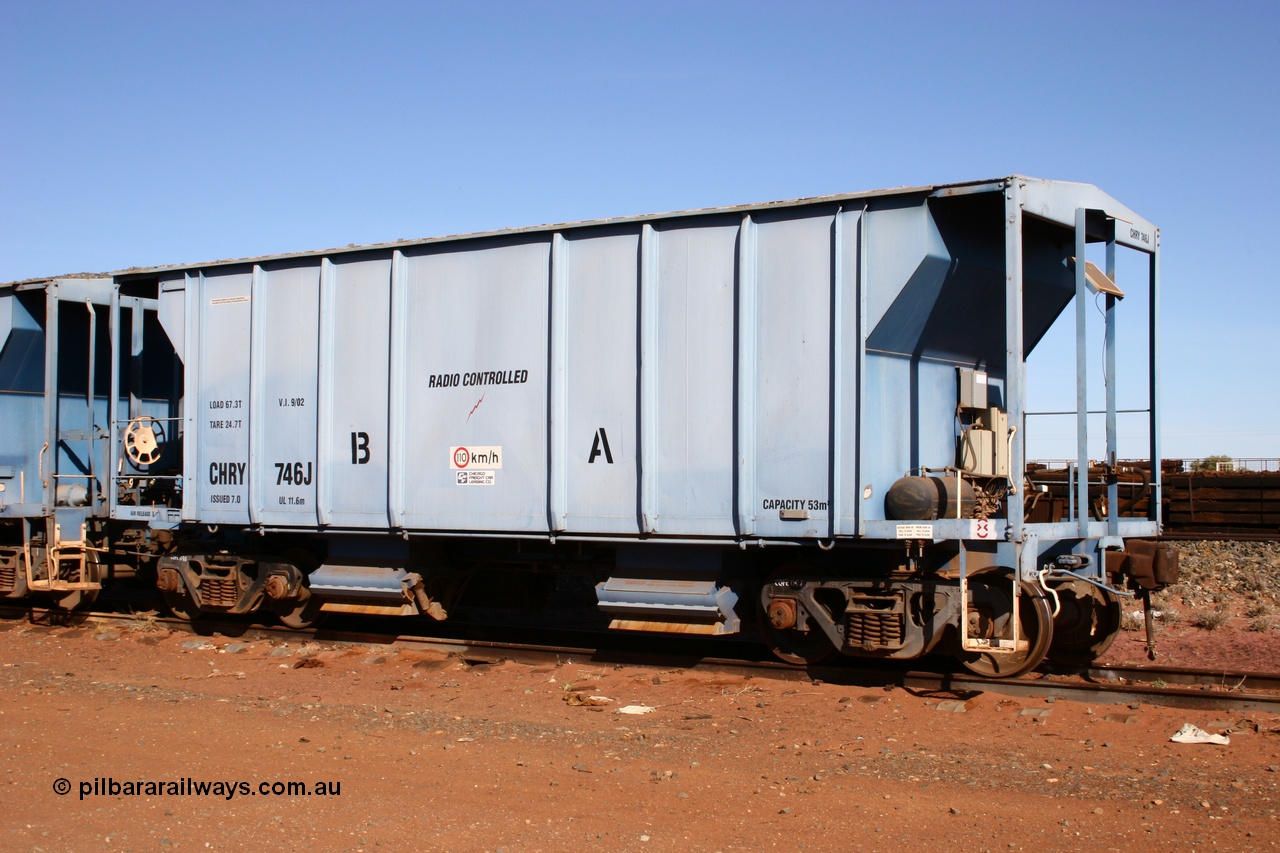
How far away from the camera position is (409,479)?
33.8 feet

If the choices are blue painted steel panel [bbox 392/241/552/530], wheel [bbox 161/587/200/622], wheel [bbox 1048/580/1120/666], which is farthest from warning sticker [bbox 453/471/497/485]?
wheel [bbox 1048/580/1120/666]

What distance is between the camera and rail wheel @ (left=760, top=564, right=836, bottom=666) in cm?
894

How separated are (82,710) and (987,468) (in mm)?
7248

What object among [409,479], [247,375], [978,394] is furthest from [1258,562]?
[247,375]

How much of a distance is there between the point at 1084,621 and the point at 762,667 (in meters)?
2.61

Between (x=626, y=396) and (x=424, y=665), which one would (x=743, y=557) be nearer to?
(x=626, y=396)

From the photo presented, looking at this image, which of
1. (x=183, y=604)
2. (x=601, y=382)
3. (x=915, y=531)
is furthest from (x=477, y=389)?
(x=183, y=604)

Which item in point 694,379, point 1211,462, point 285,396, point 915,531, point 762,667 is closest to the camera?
point 915,531

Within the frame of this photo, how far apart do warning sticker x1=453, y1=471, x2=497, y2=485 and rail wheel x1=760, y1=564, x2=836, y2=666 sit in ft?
8.63

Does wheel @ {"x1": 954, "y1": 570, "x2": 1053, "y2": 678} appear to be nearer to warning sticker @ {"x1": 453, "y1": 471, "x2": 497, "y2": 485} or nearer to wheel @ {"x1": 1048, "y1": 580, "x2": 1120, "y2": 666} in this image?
wheel @ {"x1": 1048, "y1": 580, "x2": 1120, "y2": 666}

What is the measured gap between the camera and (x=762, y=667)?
364 inches

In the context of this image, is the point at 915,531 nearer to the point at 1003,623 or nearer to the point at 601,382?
the point at 1003,623

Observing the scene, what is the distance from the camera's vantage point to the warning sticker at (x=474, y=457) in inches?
389

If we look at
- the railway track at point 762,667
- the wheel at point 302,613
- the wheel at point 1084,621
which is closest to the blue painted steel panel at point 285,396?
the wheel at point 302,613
